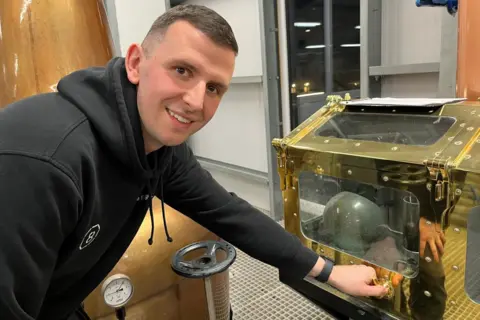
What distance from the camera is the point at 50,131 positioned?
67cm

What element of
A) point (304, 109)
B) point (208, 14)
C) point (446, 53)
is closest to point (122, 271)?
point (208, 14)

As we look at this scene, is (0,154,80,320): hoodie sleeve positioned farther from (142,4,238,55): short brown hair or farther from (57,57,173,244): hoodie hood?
(142,4,238,55): short brown hair

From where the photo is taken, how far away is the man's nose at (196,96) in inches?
31.1

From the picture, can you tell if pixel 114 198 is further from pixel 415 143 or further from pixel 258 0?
pixel 258 0

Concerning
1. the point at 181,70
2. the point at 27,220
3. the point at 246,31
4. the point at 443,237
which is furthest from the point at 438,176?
the point at 246,31

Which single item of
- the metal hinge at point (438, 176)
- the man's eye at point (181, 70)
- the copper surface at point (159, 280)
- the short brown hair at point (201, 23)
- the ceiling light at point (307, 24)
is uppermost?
the ceiling light at point (307, 24)

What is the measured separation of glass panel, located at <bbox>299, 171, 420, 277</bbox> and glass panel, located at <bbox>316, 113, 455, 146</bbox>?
0.14 meters

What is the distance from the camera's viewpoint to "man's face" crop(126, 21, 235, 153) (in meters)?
0.78

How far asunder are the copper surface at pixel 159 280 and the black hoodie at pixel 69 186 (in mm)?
329

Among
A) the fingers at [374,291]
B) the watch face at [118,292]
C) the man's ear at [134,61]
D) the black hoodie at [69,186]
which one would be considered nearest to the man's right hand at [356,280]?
the fingers at [374,291]

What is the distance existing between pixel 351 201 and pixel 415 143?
23cm

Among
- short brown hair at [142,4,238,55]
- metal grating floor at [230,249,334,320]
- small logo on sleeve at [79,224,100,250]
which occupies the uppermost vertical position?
short brown hair at [142,4,238,55]

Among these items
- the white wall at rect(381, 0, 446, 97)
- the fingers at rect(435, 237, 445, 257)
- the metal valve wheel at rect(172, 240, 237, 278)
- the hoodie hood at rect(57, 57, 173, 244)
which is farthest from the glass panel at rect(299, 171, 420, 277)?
the white wall at rect(381, 0, 446, 97)

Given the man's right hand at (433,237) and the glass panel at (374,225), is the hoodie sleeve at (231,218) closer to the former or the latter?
the glass panel at (374,225)
